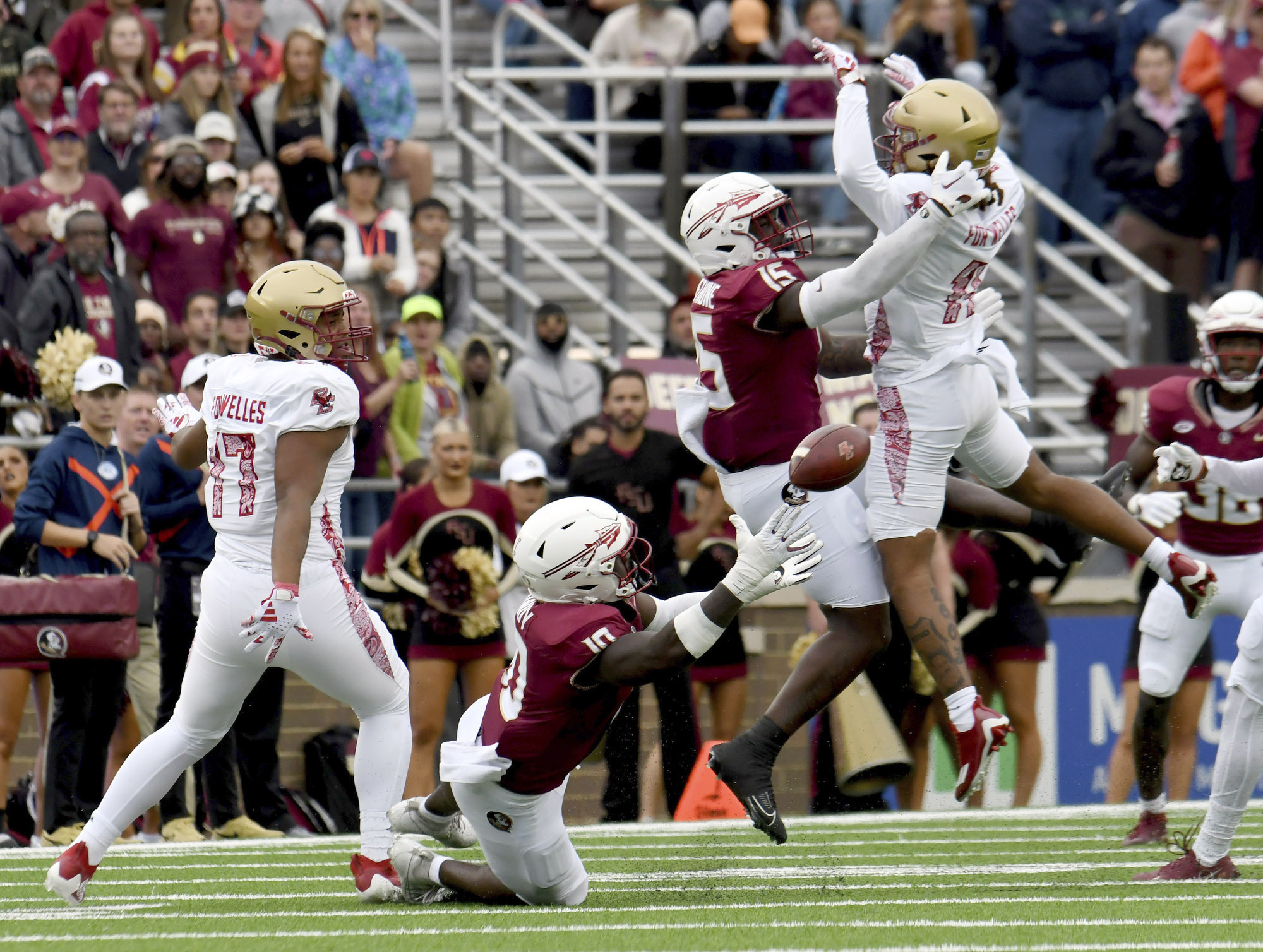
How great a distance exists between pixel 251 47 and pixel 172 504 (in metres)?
4.46

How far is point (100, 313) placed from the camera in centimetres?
1014

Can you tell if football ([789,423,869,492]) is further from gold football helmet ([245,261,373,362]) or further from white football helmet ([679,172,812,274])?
gold football helmet ([245,261,373,362])

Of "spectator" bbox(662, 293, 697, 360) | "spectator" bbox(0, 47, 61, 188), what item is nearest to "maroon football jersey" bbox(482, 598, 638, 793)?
"spectator" bbox(662, 293, 697, 360)

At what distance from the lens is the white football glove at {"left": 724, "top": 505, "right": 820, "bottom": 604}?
550cm

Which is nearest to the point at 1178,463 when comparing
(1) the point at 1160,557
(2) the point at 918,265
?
(1) the point at 1160,557

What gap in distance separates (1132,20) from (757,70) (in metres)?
2.90

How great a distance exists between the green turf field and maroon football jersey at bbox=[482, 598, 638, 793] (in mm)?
425

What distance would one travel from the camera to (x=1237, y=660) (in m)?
6.17

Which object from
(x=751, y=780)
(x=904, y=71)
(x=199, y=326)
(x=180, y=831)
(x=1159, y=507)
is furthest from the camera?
(x=199, y=326)

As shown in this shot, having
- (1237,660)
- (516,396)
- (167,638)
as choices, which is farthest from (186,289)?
(1237,660)

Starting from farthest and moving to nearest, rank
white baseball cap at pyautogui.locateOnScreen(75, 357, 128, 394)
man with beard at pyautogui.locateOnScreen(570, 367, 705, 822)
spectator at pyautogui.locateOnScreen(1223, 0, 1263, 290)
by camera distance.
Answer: spectator at pyautogui.locateOnScreen(1223, 0, 1263, 290)
man with beard at pyautogui.locateOnScreen(570, 367, 705, 822)
white baseball cap at pyautogui.locateOnScreen(75, 357, 128, 394)

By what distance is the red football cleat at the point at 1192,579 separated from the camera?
21.9 feet

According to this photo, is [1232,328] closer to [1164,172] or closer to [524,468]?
[524,468]

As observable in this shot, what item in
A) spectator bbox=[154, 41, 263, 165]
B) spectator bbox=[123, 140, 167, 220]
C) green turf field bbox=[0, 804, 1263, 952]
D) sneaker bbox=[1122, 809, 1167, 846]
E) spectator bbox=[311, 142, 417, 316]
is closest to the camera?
green turf field bbox=[0, 804, 1263, 952]
